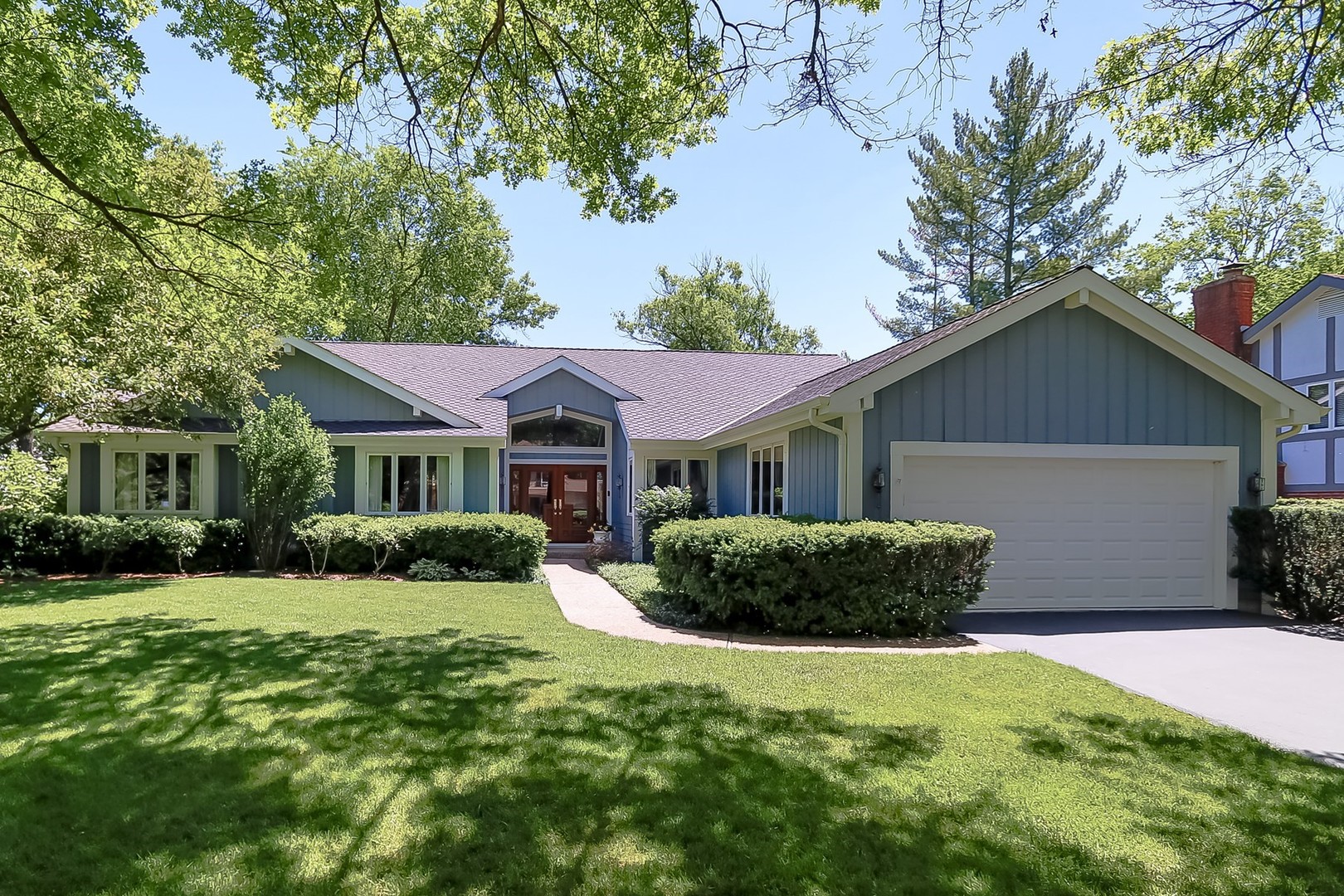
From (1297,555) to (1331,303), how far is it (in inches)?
574

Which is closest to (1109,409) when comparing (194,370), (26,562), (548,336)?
(194,370)

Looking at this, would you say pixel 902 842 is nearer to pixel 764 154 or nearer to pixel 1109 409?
pixel 764 154

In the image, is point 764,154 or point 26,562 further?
point 26,562

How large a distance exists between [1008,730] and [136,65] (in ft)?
34.1

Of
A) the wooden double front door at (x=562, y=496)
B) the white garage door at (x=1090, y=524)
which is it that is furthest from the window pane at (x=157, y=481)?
the white garage door at (x=1090, y=524)

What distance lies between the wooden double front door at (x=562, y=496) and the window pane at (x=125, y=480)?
8.07m

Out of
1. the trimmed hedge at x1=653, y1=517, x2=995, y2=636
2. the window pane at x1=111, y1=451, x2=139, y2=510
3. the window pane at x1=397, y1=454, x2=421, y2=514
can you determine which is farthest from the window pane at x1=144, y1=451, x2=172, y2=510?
the trimmed hedge at x1=653, y1=517, x2=995, y2=636

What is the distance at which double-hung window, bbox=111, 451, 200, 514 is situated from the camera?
50.9 feet

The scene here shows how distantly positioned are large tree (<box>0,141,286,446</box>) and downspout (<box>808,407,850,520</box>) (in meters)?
7.48

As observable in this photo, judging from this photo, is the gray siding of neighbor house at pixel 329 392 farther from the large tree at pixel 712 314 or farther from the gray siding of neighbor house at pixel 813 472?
the large tree at pixel 712 314

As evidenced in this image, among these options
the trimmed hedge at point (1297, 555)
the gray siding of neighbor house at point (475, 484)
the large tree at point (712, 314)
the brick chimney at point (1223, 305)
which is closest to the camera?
the trimmed hedge at point (1297, 555)

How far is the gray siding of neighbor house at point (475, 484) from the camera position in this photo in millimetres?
16734

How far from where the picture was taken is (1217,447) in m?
10.4

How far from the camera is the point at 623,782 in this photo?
4242 millimetres
